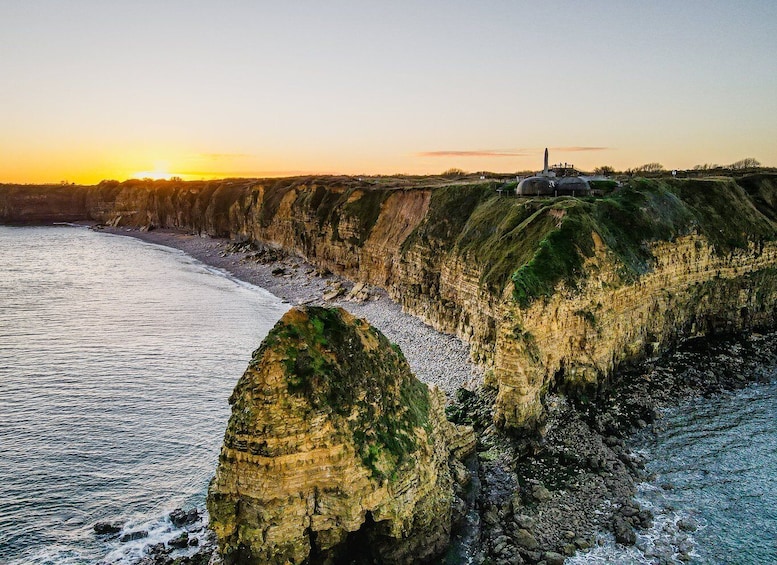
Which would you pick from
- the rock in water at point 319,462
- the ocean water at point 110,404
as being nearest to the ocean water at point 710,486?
the rock in water at point 319,462

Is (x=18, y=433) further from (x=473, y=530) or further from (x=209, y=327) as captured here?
(x=473, y=530)

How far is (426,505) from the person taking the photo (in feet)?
62.5

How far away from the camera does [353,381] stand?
18.1 m

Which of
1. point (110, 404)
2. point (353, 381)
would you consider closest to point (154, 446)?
point (110, 404)

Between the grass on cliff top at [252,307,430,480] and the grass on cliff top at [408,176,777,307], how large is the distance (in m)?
12.1

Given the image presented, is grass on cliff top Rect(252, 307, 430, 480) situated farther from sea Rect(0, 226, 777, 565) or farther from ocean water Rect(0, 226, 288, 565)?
ocean water Rect(0, 226, 288, 565)

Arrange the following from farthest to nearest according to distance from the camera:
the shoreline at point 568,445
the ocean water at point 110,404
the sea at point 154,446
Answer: the ocean water at point 110,404 < the sea at point 154,446 < the shoreline at point 568,445

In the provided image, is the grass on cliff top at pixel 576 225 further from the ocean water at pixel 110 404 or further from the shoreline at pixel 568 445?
the ocean water at pixel 110 404

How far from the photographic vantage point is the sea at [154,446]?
21.7m

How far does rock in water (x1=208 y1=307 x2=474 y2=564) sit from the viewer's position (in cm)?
1658

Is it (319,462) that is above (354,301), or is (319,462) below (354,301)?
above

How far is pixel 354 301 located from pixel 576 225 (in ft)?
93.1

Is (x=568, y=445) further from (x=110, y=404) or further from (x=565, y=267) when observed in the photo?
(x=110, y=404)

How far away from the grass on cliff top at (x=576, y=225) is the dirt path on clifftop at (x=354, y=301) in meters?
6.40
